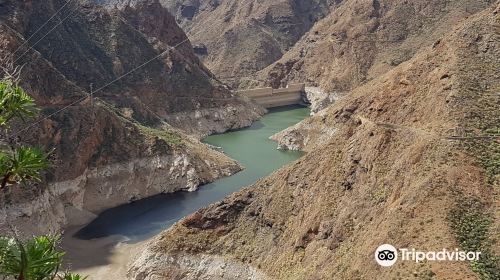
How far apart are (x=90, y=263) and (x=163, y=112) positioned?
5350 cm

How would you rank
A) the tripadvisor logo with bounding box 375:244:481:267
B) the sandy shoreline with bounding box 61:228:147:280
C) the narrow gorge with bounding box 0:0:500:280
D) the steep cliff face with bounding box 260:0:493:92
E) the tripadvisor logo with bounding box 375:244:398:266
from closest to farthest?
the tripadvisor logo with bounding box 375:244:481:267
the tripadvisor logo with bounding box 375:244:398:266
the narrow gorge with bounding box 0:0:500:280
the sandy shoreline with bounding box 61:228:147:280
the steep cliff face with bounding box 260:0:493:92

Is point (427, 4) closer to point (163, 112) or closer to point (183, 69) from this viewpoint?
point (183, 69)

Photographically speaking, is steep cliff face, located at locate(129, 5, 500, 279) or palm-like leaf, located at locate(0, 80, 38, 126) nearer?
palm-like leaf, located at locate(0, 80, 38, 126)

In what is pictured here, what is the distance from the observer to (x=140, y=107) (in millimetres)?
88000

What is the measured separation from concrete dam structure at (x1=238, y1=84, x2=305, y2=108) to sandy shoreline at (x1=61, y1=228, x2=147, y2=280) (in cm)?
7512

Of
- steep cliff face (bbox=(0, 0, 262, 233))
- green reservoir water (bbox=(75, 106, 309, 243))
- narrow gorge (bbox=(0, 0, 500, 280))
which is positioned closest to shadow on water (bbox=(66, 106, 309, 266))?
green reservoir water (bbox=(75, 106, 309, 243))

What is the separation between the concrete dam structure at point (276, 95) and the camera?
421 feet

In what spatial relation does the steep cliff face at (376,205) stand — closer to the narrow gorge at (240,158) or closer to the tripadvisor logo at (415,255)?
the narrow gorge at (240,158)

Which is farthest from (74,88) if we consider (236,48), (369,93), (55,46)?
(236,48)

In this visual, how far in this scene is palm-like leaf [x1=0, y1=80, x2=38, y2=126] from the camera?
28.2 feet

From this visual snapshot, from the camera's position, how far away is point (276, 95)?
13350 centimetres

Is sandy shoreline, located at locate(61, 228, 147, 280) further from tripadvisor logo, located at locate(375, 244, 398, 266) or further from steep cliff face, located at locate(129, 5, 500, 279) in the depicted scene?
tripadvisor logo, located at locate(375, 244, 398, 266)

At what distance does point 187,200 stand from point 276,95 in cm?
7117

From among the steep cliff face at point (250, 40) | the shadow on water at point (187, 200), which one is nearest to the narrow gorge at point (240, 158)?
the shadow on water at point (187, 200)
